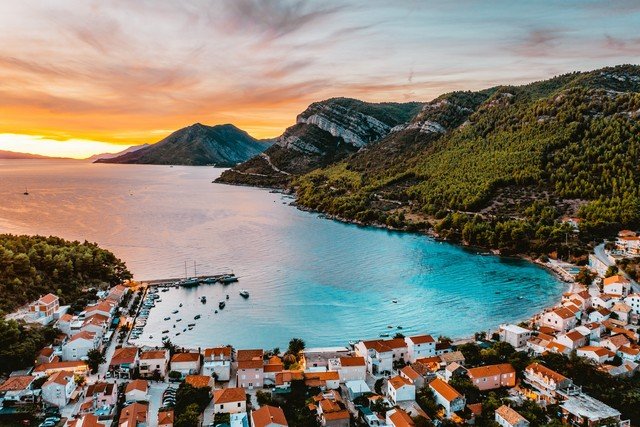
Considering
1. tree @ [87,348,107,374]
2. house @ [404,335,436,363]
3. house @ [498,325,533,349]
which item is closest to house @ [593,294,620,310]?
house @ [498,325,533,349]

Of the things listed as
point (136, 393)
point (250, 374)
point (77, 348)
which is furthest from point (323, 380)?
point (77, 348)

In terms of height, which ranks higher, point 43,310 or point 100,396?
point 43,310

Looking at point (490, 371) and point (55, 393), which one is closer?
point (55, 393)

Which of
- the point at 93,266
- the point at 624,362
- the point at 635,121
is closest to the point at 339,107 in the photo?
the point at 635,121

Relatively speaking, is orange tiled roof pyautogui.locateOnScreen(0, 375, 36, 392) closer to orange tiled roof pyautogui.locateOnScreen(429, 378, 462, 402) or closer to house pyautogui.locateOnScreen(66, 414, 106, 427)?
house pyautogui.locateOnScreen(66, 414, 106, 427)

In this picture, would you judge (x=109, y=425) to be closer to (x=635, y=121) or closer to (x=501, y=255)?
(x=501, y=255)

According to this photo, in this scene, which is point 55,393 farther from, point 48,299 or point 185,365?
point 48,299

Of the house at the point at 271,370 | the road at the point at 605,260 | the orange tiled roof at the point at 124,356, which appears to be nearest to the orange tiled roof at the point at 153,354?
the orange tiled roof at the point at 124,356

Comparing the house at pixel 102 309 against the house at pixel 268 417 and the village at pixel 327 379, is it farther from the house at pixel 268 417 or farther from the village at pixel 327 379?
the house at pixel 268 417
